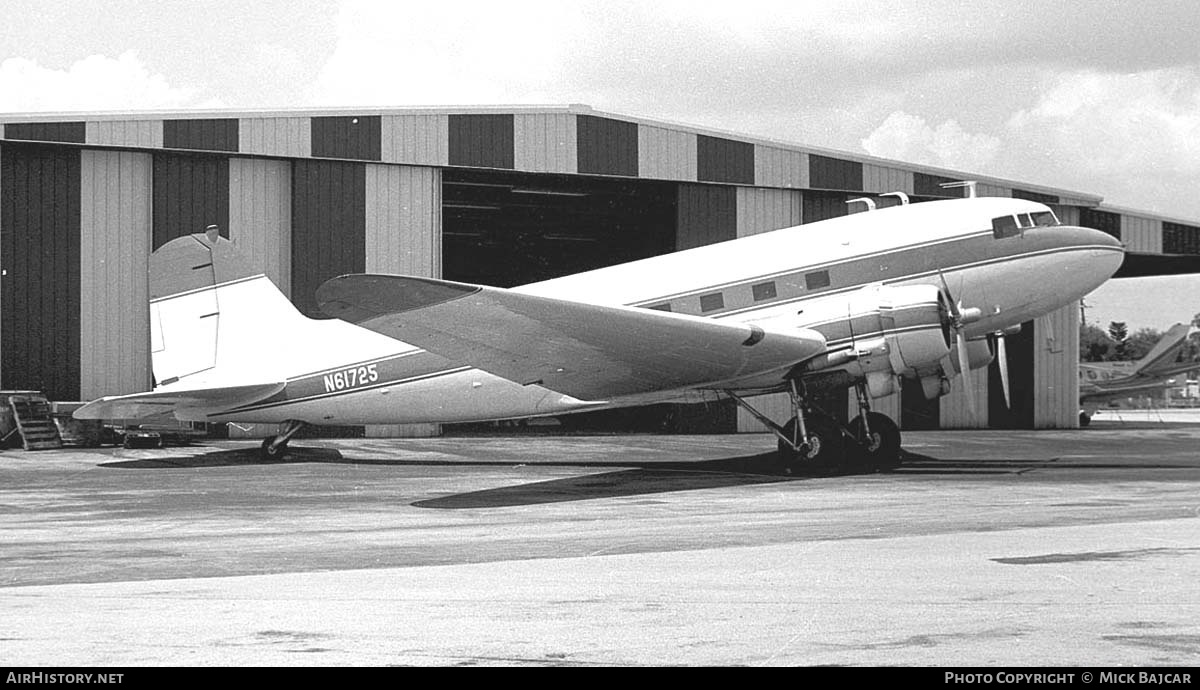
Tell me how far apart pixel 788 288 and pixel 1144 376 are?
34.4 m

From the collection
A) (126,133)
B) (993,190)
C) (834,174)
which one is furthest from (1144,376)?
(126,133)

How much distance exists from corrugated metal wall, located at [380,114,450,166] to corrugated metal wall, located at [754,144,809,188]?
8393 millimetres

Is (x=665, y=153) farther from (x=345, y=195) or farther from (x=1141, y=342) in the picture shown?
(x=1141, y=342)

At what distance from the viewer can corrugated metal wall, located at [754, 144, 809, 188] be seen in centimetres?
3068

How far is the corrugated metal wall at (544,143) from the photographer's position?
1120 inches

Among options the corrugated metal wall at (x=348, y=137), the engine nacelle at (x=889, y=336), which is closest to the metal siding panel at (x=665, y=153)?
the corrugated metal wall at (x=348, y=137)

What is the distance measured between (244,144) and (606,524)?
19168mm

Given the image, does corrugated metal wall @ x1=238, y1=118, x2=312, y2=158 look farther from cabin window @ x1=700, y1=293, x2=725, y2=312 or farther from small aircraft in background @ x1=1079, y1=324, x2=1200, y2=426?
small aircraft in background @ x1=1079, y1=324, x2=1200, y2=426

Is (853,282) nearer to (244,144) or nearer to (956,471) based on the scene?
(956,471)

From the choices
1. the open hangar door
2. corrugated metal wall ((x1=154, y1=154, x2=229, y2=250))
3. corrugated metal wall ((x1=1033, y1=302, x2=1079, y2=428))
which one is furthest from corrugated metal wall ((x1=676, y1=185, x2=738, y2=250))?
corrugated metal wall ((x1=154, y1=154, x2=229, y2=250))

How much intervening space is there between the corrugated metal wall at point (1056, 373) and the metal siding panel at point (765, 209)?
9.33 meters

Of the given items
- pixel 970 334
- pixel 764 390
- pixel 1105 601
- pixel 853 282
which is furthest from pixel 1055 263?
pixel 1105 601

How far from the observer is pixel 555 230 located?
38281 mm

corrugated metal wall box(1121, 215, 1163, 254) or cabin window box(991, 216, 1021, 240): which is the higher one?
corrugated metal wall box(1121, 215, 1163, 254)
